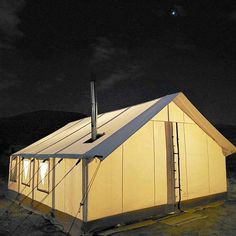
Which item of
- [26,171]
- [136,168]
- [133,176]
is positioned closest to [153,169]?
[136,168]

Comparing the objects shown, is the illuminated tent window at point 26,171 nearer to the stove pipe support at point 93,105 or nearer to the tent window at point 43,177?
the tent window at point 43,177

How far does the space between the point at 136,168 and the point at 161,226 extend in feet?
4.57

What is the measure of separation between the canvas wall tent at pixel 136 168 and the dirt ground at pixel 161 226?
41cm

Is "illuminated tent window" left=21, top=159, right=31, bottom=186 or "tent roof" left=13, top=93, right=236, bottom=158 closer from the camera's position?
"tent roof" left=13, top=93, right=236, bottom=158

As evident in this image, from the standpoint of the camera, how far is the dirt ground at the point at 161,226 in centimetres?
524

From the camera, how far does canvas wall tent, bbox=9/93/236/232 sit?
529 centimetres

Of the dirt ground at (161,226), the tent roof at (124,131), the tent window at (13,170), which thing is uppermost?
the tent roof at (124,131)

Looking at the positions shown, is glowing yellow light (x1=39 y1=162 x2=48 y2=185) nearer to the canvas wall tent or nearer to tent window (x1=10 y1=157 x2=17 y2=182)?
the canvas wall tent

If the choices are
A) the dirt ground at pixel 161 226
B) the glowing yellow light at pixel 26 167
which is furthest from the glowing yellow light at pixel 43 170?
the glowing yellow light at pixel 26 167

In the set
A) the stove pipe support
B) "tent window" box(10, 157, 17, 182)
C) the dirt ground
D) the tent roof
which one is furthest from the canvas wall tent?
"tent window" box(10, 157, 17, 182)

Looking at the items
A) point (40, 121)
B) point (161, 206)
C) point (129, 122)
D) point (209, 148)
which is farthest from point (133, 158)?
point (40, 121)

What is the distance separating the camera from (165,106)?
6586 millimetres

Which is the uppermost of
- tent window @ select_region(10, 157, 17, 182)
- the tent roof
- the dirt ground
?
the tent roof

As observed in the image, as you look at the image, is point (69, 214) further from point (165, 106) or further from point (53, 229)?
point (165, 106)
